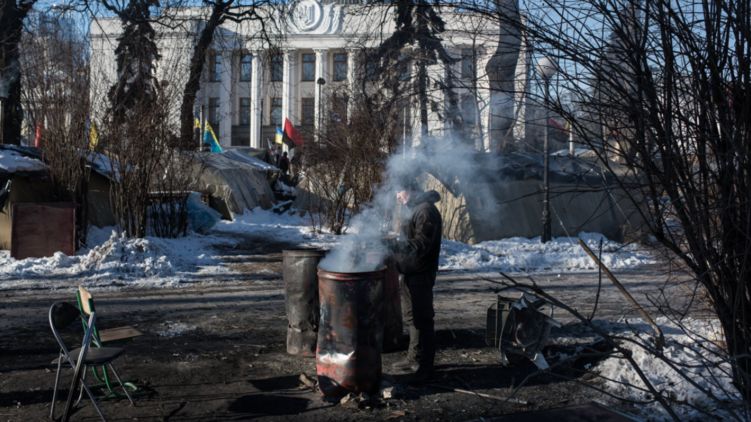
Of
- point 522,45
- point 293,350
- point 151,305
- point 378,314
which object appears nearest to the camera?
point 522,45

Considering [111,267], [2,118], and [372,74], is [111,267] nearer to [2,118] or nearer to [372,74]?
[372,74]

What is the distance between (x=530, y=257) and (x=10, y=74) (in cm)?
1308

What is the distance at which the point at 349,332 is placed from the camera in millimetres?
5055

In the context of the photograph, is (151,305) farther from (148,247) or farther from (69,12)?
(69,12)

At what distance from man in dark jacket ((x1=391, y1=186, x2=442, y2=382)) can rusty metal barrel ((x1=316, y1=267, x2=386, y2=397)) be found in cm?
50

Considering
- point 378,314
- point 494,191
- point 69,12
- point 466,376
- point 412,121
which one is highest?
point 69,12

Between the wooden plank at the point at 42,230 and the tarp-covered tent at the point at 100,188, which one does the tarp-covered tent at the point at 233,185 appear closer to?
the tarp-covered tent at the point at 100,188

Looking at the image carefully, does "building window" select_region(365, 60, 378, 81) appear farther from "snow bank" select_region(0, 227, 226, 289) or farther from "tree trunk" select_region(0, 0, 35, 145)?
"tree trunk" select_region(0, 0, 35, 145)

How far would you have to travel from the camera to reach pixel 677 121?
315 cm

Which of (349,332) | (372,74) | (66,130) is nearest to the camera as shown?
(349,332)

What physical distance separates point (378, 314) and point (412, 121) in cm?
1296

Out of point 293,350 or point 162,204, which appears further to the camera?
point 162,204

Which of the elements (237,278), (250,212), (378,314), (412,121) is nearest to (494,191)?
(412,121)

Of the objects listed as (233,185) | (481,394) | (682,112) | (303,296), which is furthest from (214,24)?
(682,112)
